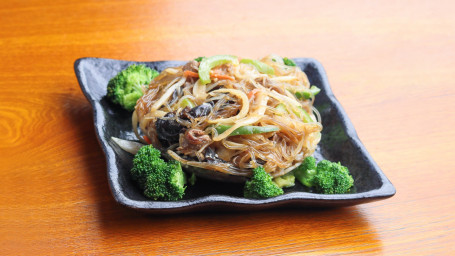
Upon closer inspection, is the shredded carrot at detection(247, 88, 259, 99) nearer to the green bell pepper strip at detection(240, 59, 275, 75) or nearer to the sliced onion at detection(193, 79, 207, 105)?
the sliced onion at detection(193, 79, 207, 105)

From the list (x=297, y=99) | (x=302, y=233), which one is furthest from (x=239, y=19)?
(x=302, y=233)

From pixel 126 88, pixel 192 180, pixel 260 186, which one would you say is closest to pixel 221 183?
pixel 192 180

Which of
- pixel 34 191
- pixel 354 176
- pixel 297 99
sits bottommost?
pixel 34 191

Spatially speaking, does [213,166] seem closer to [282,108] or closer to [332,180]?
[282,108]

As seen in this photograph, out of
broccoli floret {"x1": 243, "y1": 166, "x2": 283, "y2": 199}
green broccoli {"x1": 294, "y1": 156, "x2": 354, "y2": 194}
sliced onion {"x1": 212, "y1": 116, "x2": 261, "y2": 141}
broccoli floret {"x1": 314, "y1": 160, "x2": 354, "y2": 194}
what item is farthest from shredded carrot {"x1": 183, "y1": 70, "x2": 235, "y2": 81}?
broccoli floret {"x1": 314, "y1": 160, "x2": 354, "y2": 194}

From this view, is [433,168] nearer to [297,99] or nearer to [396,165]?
[396,165]

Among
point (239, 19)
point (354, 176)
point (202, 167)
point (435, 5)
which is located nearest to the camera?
point (202, 167)

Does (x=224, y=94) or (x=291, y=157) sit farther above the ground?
(x=224, y=94)

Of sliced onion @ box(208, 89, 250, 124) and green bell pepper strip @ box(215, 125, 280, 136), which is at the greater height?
sliced onion @ box(208, 89, 250, 124)
